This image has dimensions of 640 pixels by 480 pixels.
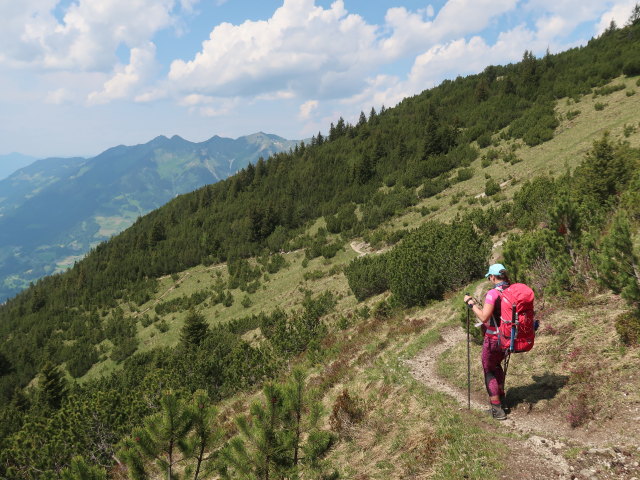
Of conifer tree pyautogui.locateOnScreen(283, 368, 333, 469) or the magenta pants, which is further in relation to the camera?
the magenta pants

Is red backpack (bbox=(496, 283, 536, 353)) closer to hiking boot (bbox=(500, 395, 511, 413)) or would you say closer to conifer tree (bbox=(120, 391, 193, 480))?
hiking boot (bbox=(500, 395, 511, 413))

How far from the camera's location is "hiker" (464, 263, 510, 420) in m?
5.20

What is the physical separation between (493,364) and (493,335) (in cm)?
61

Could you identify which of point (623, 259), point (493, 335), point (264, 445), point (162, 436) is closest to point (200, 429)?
point (162, 436)

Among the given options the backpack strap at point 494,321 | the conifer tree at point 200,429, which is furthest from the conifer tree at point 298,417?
the backpack strap at point 494,321

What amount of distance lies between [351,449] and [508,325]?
402 cm

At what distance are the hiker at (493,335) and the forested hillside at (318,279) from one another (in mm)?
726

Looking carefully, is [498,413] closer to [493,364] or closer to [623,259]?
[493,364]

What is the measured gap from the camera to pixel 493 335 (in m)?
5.35

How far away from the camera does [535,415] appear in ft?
18.3

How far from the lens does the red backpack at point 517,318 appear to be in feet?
16.5

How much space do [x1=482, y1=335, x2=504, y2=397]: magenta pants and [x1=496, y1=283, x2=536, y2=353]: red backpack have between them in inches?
10.8

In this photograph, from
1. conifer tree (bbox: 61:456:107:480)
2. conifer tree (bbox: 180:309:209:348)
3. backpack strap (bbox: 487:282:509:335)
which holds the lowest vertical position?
conifer tree (bbox: 180:309:209:348)

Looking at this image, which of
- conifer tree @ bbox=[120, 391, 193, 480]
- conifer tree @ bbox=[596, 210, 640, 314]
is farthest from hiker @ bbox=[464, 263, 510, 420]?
conifer tree @ bbox=[120, 391, 193, 480]
